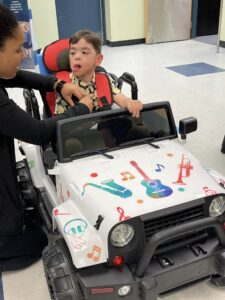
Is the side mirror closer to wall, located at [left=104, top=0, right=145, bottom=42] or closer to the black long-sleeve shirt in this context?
the black long-sleeve shirt

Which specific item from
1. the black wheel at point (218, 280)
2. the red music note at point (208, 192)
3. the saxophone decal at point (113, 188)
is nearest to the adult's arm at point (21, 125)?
the saxophone decal at point (113, 188)

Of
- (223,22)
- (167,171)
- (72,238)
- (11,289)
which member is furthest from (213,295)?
(223,22)

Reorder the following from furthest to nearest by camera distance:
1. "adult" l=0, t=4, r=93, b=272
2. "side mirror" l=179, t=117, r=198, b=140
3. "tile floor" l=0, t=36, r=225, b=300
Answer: "side mirror" l=179, t=117, r=198, b=140
"tile floor" l=0, t=36, r=225, b=300
"adult" l=0, t=4, r=93, b=272

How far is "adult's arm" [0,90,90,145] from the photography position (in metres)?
1.63

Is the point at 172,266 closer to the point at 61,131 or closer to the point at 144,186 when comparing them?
the point at 144,186

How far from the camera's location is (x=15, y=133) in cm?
167

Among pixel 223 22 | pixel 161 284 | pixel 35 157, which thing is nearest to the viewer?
pixel 161 284

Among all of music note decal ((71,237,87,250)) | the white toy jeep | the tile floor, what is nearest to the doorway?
the tile floor

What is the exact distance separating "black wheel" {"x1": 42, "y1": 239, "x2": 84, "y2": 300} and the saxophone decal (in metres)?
0.29

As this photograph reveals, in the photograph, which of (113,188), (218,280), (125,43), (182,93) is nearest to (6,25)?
(113,188)

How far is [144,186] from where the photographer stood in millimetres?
1604

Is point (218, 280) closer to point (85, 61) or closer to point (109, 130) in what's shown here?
point (109, 130)

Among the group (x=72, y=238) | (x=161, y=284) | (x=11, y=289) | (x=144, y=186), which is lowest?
(x=11, y=289)

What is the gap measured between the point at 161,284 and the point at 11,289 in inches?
34.3
